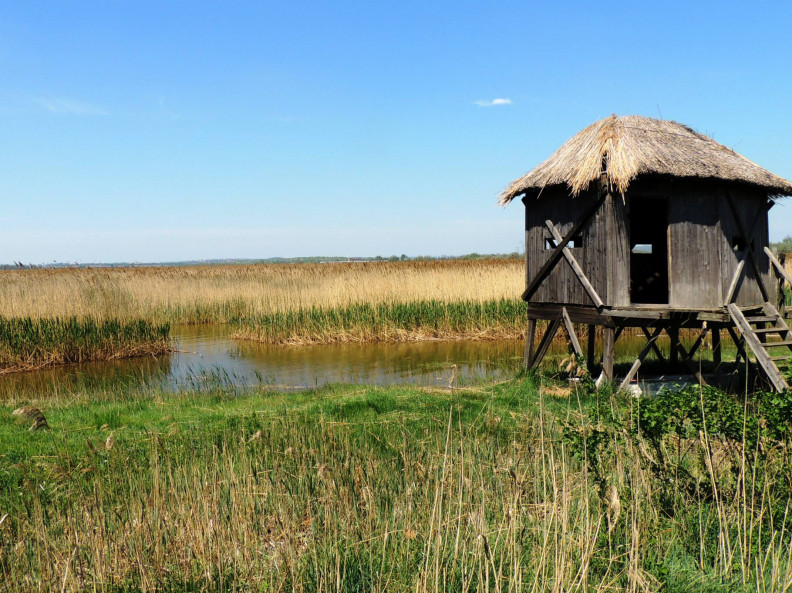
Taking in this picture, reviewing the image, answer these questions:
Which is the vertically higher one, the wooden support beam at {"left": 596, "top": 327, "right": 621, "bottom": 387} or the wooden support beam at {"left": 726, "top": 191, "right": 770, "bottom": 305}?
the wooden support beam at {"left": 726, "top": 191, "right": 770, "bottom": 305}

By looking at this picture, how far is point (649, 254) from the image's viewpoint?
14.1 meters

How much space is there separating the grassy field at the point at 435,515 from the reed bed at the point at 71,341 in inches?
384

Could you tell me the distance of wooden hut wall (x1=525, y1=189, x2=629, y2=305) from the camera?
399 inches

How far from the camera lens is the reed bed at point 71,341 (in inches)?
582

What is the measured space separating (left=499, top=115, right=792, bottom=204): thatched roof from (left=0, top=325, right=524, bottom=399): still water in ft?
12.7

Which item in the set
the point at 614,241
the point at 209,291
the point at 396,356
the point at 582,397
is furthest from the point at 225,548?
the point at 209,291

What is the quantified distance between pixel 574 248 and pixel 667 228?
60.5 inches

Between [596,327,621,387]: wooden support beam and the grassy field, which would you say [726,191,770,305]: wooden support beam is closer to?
[596,327,621,387]: wooden support beam

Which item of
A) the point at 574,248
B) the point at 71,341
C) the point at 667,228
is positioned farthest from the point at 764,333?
the point at 71,341

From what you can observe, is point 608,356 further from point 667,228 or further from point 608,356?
point 667,228

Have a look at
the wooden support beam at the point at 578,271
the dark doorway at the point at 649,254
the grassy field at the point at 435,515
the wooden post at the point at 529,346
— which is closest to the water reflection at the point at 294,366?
the wooden post at the point at 529,346

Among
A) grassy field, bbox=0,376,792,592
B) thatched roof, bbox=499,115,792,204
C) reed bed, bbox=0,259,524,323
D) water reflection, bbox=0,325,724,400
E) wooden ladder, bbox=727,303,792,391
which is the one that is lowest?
water reflection, bbox=0,325,724,400

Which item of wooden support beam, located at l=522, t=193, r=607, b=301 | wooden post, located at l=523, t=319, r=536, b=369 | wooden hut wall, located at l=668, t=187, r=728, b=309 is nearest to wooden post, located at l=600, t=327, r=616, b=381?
wooden hut wall, located at l=668, t=187, r=728, b=309

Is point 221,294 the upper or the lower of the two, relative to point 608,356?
upper
